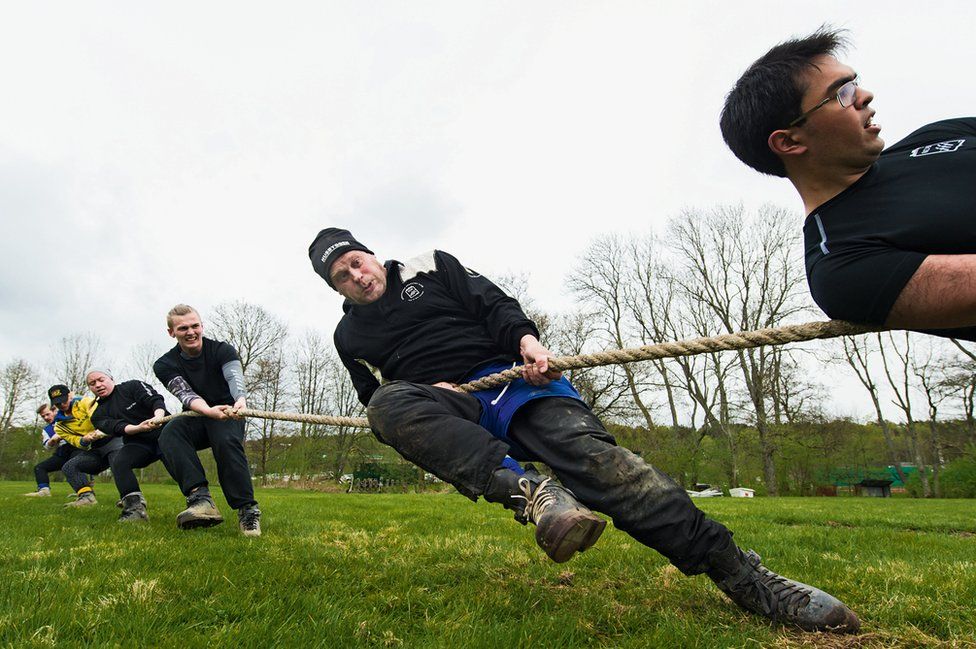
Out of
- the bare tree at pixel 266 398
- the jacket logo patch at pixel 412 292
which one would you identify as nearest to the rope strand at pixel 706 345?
the jacket logo patch at pixel 412 292

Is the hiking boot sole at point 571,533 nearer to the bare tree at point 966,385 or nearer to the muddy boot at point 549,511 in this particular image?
the muddy boot at point 549,511

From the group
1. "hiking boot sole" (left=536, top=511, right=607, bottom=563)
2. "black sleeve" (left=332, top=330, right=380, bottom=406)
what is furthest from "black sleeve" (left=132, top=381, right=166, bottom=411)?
"hiking boot sole" (left=536, top=511, right=607, bottom=563)

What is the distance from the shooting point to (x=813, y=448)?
3147 cm

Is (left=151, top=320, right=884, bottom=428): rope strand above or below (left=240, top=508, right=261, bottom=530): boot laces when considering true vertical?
above

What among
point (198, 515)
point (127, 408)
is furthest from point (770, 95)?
point (127, 408)

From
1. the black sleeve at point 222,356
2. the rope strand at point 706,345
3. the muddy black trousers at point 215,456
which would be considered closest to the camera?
the rope strand at point 706,345

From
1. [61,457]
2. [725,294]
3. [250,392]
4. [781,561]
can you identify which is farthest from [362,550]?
[725,294]

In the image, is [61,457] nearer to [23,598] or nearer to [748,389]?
[23,598]

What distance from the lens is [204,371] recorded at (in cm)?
550

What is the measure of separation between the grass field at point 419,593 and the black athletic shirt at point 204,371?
1247 millimetres

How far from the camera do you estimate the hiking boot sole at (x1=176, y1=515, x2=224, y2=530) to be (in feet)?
15.2

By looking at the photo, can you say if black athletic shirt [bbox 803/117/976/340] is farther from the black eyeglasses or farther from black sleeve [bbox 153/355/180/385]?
black sleeve [bbox 153/355/180/385]

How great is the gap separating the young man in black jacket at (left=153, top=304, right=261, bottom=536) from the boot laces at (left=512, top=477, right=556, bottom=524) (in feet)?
10.7

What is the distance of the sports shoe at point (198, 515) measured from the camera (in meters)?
4.64
